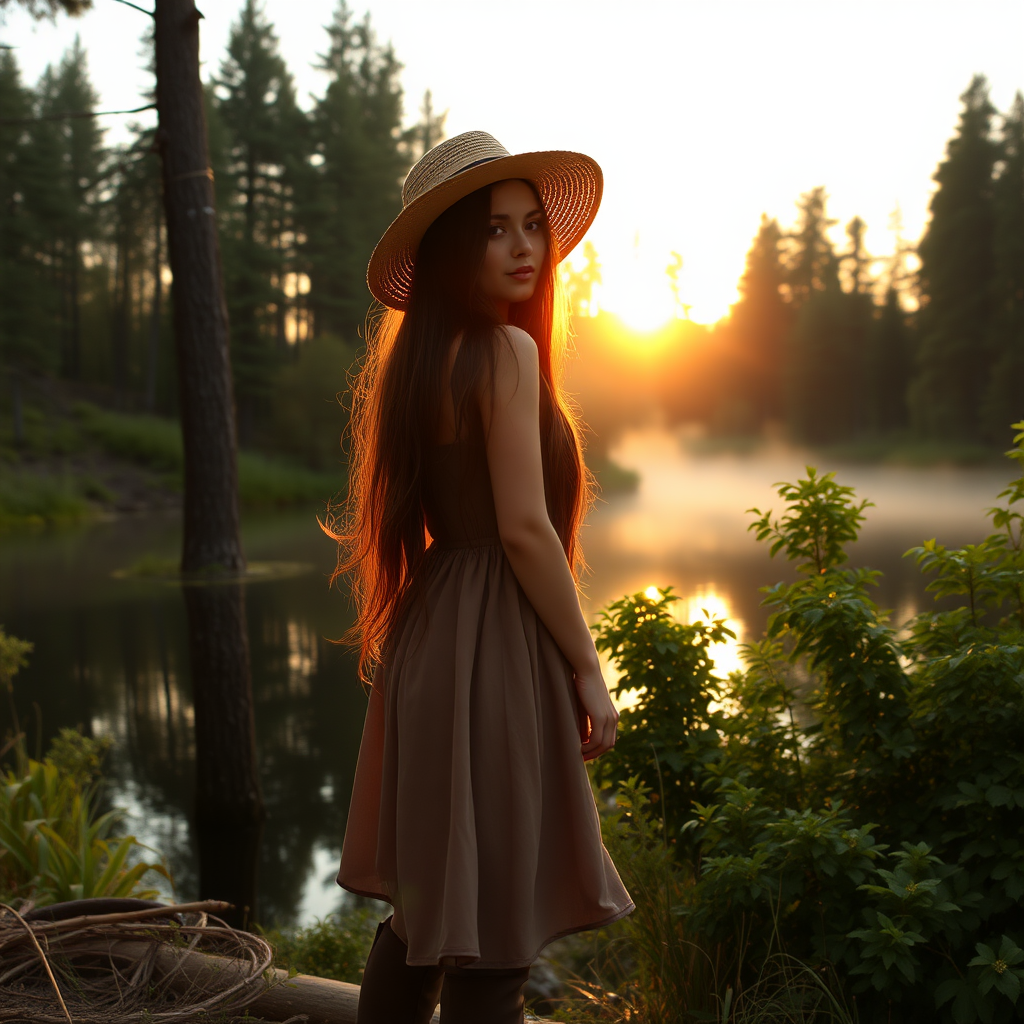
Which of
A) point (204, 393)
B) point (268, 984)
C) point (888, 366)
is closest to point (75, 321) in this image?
point (888, 366)

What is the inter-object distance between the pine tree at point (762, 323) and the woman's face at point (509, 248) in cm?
4588

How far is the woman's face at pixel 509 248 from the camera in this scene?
1.70 meters

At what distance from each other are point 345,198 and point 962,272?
67.4 ft

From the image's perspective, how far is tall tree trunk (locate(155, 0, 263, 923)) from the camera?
14.9ft

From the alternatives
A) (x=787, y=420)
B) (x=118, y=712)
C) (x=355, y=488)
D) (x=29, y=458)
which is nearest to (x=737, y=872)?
(x=355, y=488)

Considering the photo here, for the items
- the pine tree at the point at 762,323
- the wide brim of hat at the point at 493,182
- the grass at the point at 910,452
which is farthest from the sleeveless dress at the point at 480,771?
the pine tree at the point at 762,323

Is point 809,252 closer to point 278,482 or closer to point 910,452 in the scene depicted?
point 910,452

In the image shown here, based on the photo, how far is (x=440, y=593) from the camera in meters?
1.64

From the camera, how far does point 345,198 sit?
33344 mm

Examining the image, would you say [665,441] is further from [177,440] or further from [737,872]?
[737,872]

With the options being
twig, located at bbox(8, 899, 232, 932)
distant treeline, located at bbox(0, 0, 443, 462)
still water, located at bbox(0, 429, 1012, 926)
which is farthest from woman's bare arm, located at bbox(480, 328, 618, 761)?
distant treeline, located at bbox(0, 0, 443, 462)

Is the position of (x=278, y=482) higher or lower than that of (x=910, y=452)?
lower

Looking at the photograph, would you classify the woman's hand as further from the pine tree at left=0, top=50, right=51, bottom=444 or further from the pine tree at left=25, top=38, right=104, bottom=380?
the pine tree at left=25, top=38, right=104, bottom=380

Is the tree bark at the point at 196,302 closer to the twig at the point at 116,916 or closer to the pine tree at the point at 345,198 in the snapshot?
the twig at the point at 116,916
